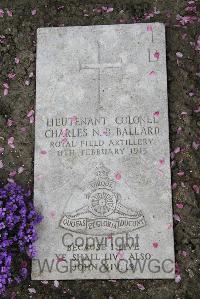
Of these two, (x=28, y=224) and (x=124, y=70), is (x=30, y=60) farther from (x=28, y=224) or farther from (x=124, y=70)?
(x=28, y=224)

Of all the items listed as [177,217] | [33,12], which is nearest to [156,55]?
[33,12]

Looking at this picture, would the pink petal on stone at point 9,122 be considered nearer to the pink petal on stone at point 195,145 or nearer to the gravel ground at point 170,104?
the gravel ground at point 170,104

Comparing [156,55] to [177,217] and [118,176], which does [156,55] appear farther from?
[177,217]

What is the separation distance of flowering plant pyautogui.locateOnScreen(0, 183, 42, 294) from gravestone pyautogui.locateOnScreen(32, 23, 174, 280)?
143 mm

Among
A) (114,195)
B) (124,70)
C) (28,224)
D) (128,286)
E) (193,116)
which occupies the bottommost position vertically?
(128,286)

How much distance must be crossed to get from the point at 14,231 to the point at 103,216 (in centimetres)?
86

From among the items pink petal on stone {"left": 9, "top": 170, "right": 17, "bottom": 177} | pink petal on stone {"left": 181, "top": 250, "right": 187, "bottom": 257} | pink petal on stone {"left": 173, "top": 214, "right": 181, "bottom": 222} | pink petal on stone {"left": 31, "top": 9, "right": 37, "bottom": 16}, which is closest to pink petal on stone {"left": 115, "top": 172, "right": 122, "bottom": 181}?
pink petal on stone {"left": 173, "top": 214, "right": 181, "bottom": 222}

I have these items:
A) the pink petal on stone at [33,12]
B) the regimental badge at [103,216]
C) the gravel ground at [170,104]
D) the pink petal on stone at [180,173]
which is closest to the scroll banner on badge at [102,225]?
the regimental badge at [103,216]

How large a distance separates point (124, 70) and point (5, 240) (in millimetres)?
2099

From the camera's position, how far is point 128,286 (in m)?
4.55

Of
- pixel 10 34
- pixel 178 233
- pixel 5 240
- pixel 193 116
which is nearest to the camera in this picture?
pixel 5 240

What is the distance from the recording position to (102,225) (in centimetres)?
462

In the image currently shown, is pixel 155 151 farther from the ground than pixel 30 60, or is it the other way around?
pixel 30 60

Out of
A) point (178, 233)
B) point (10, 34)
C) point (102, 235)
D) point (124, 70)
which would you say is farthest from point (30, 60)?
point (178, 233)
